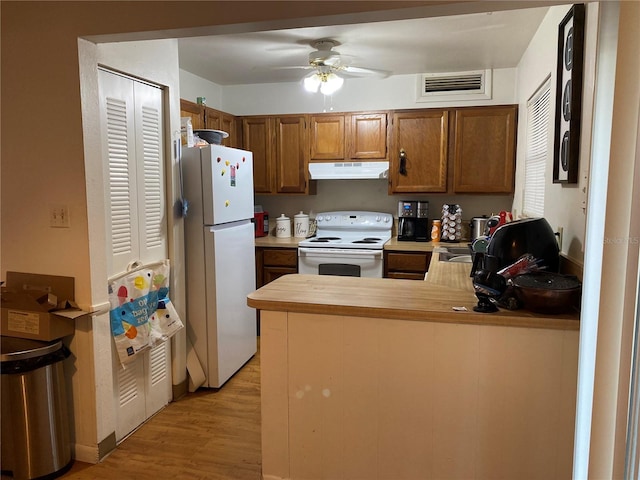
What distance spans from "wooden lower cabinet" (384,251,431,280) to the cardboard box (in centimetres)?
241

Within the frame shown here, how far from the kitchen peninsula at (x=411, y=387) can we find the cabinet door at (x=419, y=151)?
7.37ft

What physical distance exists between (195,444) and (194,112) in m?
2.51

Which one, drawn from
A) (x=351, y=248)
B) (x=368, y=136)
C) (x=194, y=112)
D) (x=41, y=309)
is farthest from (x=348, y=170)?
(x=41, y=309)

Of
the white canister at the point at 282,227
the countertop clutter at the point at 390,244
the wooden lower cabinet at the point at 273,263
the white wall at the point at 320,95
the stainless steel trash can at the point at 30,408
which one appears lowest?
the stainless steel trash can at the point at 30,408

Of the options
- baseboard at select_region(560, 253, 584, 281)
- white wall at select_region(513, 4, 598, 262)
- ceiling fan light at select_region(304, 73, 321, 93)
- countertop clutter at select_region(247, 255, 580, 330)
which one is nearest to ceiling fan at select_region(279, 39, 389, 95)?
ceiling fan light at select_region(304, 73, 321, 93)

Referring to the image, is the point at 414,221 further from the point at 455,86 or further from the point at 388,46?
the point at 388,46

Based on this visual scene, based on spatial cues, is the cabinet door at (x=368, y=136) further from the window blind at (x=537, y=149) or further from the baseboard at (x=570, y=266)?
the baseboard at (x=570, y=266)

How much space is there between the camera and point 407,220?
428 cm

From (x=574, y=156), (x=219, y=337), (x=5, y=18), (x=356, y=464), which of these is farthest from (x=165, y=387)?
(x=574, y=156)

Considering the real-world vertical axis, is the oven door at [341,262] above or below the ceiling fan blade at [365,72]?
below

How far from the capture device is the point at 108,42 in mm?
2135

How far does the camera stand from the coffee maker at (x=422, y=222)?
425cm

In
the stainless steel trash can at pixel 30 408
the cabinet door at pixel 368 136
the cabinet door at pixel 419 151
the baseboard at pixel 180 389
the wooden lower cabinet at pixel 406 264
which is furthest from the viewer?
the cabinet door at pixel 368 136

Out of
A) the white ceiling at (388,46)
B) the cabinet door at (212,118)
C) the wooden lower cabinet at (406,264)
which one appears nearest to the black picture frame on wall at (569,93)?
the white ceiling at (388,46)
